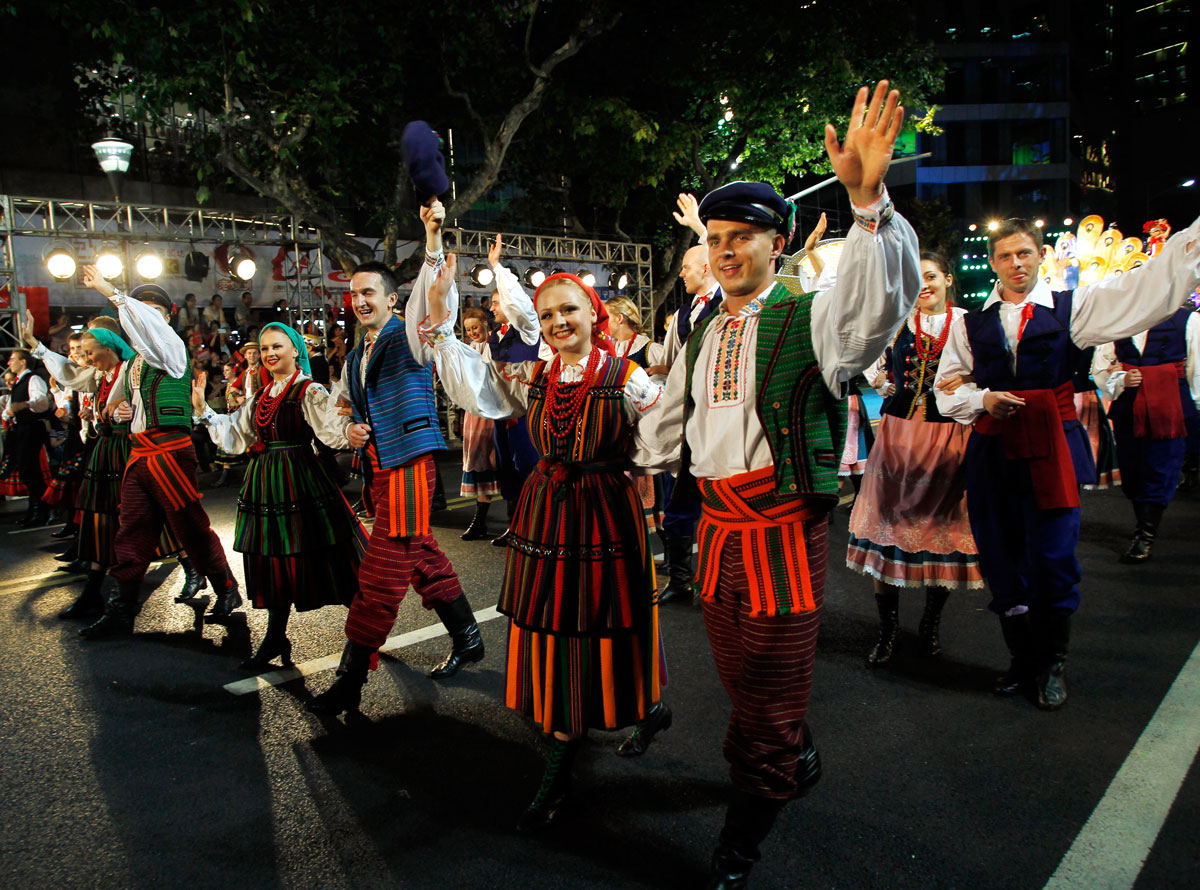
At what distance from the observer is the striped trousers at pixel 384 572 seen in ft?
12.0

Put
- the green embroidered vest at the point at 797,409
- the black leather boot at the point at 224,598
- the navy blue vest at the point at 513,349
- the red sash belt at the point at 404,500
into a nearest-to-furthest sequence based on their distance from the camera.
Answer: the green embroidered vest at the point at 797,409
the red sash belt at the point at 404,500
the black leather boot at the point at 224,598
the navy blue vest at the point at 513,349

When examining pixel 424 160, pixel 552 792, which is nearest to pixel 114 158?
pixel 424 160

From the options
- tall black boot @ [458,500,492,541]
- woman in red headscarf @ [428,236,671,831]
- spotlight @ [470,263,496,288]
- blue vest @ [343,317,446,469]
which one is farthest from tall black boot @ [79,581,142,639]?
spotlight @ [470,263,496,288]

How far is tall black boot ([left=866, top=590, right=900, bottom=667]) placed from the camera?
415 cm

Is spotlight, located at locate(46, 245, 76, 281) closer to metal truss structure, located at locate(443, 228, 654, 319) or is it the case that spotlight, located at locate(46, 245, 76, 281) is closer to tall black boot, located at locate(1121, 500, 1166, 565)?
metal truss structure, located at locate(443, 228, 654, 319)

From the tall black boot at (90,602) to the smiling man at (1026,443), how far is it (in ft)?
17.3

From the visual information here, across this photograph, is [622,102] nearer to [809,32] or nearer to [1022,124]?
[809,32]


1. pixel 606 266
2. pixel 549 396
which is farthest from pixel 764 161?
pixel 549 396

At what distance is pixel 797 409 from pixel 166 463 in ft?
13.8

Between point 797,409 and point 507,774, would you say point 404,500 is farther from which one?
point 797,409

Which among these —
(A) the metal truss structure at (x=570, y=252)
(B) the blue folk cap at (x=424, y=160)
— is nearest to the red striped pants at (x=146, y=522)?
(B) the blue folk cap at (x=424, y=160)

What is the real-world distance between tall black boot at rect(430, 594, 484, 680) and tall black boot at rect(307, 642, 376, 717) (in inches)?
20.5

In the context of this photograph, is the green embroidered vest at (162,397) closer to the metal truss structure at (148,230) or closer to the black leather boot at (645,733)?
the black leather boot at (645,733)

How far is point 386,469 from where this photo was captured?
3809 mm
